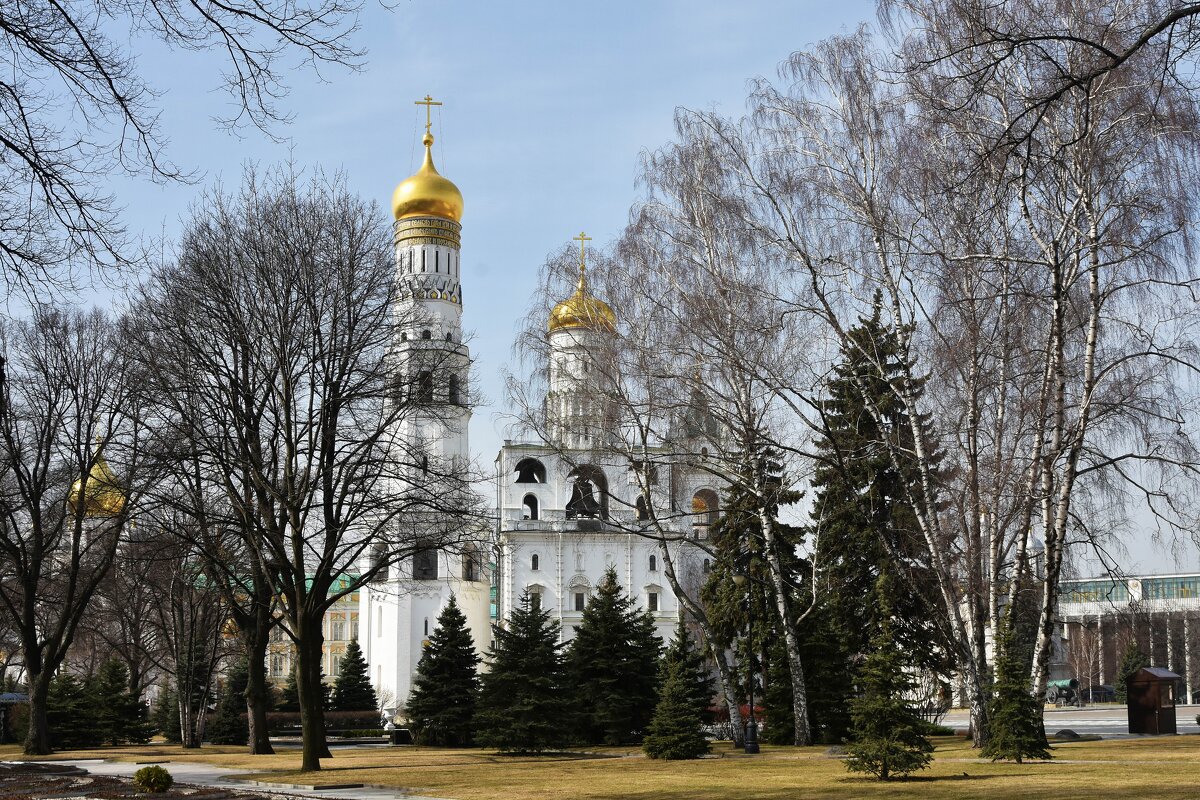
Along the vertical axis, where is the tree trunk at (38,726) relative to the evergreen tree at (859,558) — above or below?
below

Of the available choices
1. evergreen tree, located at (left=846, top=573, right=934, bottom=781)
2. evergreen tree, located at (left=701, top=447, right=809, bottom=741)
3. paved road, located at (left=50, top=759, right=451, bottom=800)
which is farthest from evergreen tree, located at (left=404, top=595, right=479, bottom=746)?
evergreen tree, located at (left=846, top=573, right=934, bottom=781)

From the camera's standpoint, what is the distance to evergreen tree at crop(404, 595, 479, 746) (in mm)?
33375

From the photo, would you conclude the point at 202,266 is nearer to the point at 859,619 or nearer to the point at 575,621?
the point at 859,619

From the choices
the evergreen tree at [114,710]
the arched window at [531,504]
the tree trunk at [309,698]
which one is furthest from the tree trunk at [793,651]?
the arched window at [531,504]

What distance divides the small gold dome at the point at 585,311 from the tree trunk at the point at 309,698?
28.5ft

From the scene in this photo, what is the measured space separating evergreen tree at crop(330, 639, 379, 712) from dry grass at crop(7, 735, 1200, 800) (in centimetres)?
2680

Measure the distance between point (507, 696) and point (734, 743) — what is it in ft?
19.4

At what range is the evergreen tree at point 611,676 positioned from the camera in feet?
105

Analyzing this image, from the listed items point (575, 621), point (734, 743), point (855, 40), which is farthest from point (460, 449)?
point (855, 40)

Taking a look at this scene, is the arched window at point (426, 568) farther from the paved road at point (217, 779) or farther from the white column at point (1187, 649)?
the white column at point (1187, 649)

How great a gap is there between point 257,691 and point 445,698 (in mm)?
8163

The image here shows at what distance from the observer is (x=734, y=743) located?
27297mm

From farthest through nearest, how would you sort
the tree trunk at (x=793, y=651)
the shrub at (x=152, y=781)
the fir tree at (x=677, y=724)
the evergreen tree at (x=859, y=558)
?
→ 1. the evergreen tree at (x=859, y=558)
2. the tree trunk at (x=793, y=651)
3. the fir tree at (x=677, y=724)
4. the shrub at (x=152, y=781)

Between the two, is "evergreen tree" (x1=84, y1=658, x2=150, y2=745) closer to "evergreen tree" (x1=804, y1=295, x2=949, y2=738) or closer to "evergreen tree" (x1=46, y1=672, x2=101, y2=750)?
"evergreen tree" (x1=46, y1=672, x2=101, y2=750)
